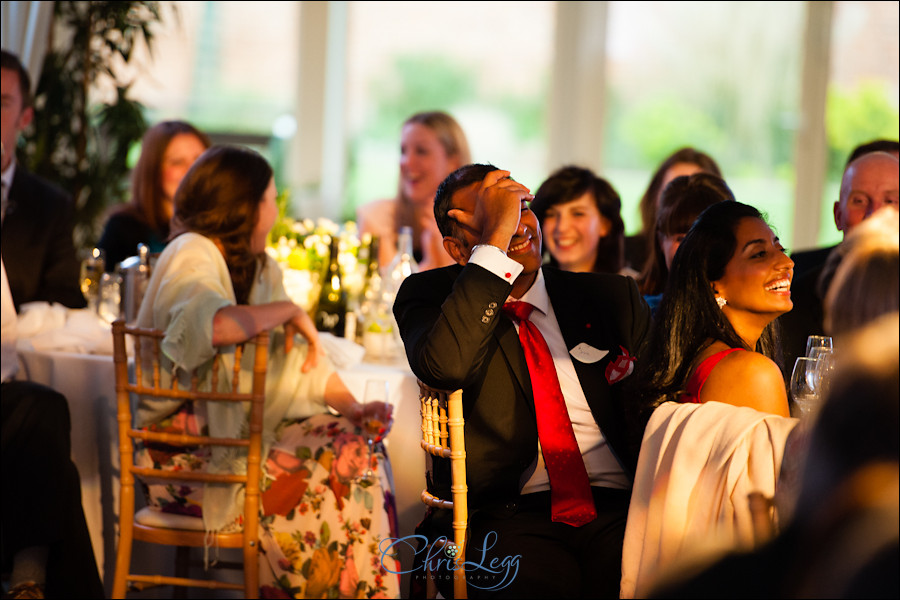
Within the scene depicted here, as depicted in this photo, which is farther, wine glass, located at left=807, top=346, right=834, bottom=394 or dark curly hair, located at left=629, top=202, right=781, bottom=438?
dark curly hair, located at left=629, top=202, right=781, bottom=438

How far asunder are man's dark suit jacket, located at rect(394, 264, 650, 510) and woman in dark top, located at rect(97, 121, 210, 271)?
2554 mm

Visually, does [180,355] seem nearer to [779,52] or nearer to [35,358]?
[35,358]

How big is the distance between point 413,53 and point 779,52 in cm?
285

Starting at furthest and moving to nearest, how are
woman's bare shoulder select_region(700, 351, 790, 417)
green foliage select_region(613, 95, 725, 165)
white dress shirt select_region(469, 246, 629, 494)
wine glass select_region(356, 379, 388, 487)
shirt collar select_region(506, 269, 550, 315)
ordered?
green foliage select_region(613, 95, 725, 165), wine glass select_region(356, 379, 388, 487), shirt collar select_region(506, 269, 550, 315), white dress shirt select_region(469, 246, 629, 494), woman's bare shoulder select_region(700, 351, 790, 417)

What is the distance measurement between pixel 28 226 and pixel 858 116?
20.1ft

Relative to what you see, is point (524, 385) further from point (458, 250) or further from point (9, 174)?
point (9, 174)

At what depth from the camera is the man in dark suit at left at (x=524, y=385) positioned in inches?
79.5

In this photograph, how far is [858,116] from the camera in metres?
7.52

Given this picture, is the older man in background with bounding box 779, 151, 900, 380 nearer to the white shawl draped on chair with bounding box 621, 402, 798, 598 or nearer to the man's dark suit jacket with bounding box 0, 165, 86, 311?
the white shawl draped on chair with bounding box 621, 402, 798, 598

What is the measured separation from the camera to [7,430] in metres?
3.18

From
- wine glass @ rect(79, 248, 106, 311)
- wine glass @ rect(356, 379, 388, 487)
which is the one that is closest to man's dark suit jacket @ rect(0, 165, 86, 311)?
wine glass @ rect(79, 248, 106, 311)

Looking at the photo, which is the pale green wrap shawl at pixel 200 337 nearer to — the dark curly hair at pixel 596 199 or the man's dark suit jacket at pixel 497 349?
the man's dark suit jacket at pixel 497 349

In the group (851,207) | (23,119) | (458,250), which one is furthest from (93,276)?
(851,207)

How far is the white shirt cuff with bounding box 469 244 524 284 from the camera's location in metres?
2.02
